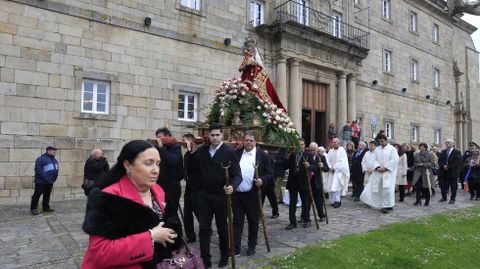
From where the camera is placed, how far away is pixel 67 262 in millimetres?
5758

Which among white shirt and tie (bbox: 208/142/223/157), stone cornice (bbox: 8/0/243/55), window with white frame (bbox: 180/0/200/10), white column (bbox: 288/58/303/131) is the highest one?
window with white frame (bbox: 180/0/200/10)

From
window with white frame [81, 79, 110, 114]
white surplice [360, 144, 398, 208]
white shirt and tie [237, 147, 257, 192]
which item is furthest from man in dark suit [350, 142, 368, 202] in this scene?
window with white frame [81, 79, 110, 114]

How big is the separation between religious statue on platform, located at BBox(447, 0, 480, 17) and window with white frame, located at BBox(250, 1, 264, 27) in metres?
18.6

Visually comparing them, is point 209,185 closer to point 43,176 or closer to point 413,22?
point 43,176

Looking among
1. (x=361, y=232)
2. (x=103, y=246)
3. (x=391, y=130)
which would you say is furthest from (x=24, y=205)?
(x=391, y=130)

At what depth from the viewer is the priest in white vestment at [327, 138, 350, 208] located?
11.3 metres

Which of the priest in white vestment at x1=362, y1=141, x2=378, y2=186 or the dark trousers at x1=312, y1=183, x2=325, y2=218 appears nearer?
the dark trousers at x1=312, y1=183, x2=325, y2=218

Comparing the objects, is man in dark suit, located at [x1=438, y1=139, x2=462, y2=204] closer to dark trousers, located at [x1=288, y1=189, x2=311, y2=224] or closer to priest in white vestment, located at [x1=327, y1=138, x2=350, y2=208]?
priest in white vestment, located at [x1=327, y1=138, x2=350, y2=208]

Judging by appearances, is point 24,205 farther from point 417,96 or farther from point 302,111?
point 417,96

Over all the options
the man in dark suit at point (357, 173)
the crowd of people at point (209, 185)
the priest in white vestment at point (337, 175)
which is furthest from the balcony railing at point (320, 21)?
the priest in white vestment at point (337, 175)

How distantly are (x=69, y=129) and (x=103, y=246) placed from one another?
10520 millimetres

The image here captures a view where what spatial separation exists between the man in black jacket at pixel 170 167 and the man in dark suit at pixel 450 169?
9637 millimetres

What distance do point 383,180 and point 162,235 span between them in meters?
9.71

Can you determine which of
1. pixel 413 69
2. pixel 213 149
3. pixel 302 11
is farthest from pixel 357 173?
pixel 413 69
